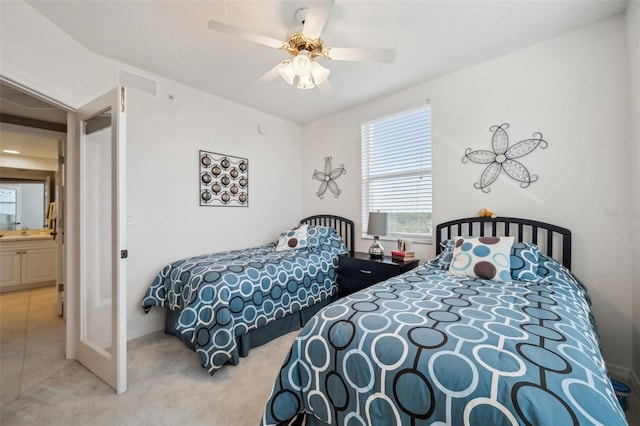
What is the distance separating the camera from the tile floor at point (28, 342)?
200cm

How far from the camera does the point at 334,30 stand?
2094 mm

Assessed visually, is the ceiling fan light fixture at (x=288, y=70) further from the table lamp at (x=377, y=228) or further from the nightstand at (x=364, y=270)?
the nightstand at (x=364, y=270)

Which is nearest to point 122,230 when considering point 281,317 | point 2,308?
point 281,317

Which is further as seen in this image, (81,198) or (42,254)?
(42,254)

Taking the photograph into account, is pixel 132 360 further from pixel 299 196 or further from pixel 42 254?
pixel 42 254

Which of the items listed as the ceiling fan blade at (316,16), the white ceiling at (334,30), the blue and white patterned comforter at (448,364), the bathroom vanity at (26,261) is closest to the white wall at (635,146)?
the white ceiling at (334,30)

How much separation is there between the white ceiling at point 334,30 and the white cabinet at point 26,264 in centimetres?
389

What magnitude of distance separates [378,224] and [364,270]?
0.54m

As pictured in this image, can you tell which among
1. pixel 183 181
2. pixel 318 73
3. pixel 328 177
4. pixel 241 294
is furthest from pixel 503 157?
pixel 183 181

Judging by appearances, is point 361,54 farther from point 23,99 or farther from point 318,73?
point 23,99

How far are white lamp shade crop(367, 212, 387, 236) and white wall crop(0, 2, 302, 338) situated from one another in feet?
5.05

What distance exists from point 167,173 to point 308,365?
100 inches

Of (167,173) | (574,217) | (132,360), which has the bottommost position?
(132,360)

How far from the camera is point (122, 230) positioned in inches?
73.1
